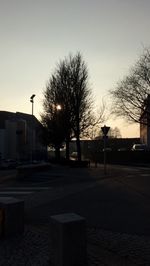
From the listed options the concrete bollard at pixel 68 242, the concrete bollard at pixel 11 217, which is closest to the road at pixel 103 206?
the concrete bollard at pixel 11 217

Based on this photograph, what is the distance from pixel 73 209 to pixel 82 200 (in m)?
2.05

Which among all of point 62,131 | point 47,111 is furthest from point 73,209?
point 47,111

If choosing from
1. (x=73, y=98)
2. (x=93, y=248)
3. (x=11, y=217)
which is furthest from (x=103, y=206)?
(x=73, y=98)

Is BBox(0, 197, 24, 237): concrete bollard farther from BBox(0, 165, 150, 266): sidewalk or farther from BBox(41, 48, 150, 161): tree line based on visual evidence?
BBox(41, 48, 150, 161): tree line

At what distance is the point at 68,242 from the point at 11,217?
106 inches

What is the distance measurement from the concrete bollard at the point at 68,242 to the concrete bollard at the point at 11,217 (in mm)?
2357

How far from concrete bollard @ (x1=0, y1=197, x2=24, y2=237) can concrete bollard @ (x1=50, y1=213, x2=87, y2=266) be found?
2357 millimetres

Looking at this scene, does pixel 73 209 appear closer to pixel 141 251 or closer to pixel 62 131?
pixel 141 251

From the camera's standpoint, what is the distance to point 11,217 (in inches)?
356

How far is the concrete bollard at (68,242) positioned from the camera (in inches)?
260

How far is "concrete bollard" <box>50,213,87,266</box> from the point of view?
6.60 metres

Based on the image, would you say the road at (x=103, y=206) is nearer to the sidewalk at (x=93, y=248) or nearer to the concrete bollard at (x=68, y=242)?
the sidewalk at (x=93, y=248)

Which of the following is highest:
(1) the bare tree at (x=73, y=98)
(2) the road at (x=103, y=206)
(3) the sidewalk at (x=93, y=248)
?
(1) the bare tree at (x=73, y=98)

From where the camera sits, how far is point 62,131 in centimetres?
4347
